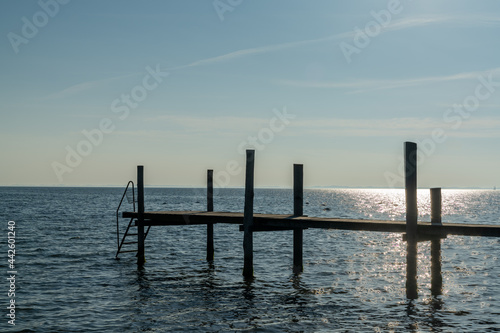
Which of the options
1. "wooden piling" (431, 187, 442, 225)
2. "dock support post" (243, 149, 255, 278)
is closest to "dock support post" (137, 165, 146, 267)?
"dock support post" (243, 149, 255, 278)

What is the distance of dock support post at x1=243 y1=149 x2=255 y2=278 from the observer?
52.1ft

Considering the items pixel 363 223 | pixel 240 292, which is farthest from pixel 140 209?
pixel 363 223

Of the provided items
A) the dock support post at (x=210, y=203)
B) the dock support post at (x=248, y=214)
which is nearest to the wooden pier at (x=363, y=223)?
the dock support post at (x=248, y=214)

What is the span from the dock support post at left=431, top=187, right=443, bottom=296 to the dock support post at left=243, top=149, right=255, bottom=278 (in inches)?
205

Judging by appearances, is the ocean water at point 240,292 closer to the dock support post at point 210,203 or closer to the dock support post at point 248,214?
the dock support post at point 210,203

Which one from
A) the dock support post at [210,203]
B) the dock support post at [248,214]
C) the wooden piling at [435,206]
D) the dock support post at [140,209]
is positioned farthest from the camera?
the dock support post at [210,203]

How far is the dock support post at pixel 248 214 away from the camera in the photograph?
15891 mm

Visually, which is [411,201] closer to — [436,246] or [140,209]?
[436,246]

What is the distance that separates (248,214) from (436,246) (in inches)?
214

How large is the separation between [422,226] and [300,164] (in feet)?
16.8

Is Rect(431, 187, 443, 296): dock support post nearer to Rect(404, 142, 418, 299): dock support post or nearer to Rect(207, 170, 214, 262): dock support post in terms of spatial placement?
Rect(404, 142, 418, 299): dock support post

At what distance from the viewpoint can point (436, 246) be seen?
547 inches

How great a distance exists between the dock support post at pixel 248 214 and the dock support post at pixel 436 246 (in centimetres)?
520

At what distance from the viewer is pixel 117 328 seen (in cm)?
1145
